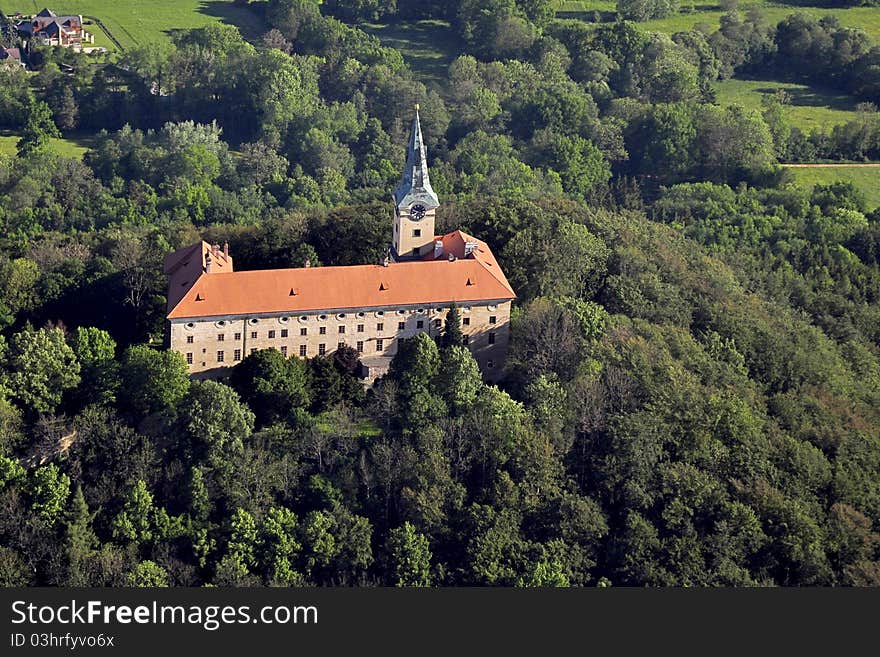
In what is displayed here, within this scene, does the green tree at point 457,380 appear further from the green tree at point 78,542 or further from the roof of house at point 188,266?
the green tree at point 78,542

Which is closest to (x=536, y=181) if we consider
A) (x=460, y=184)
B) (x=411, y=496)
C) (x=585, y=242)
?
(x=460, y=184)

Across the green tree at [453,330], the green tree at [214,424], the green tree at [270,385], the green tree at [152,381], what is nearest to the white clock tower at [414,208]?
the green tree at [453,330]

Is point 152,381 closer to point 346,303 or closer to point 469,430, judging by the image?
point 346,303

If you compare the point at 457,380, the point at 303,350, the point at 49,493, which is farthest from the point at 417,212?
the point at 49,493

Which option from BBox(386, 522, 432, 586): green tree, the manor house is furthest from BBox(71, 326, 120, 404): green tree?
BBox(386, 522, 432, 586): green tree

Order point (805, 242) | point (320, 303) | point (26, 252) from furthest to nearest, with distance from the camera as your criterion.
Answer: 1. point (805, 242)
2. point (26, 252)
3. point (320, 303)

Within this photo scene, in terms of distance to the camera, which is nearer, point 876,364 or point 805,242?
point 876,364

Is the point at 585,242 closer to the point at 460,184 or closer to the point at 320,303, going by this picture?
the point at 320,303
